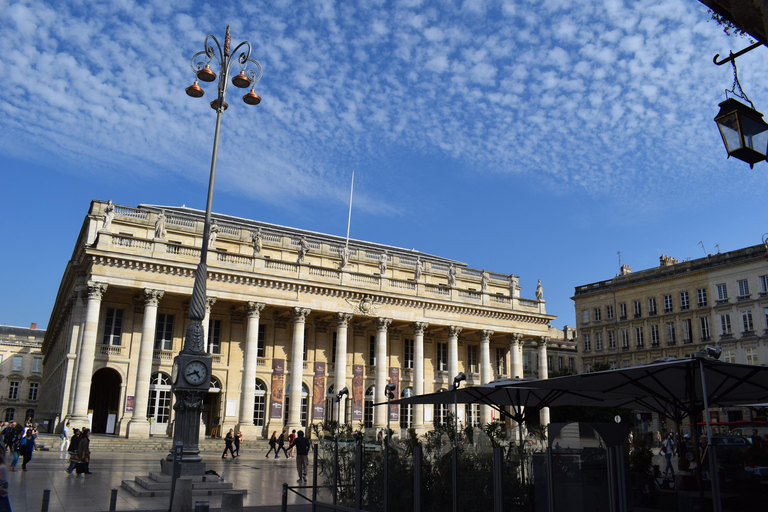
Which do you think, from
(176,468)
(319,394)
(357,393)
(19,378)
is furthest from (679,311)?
(19,378)

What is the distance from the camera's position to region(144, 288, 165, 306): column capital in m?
33.1

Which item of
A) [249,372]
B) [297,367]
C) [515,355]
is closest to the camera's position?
[249,372]

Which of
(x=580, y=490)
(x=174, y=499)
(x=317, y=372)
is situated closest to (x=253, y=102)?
(x=174, y=499)

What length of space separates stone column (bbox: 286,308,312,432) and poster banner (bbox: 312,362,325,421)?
1.44 m

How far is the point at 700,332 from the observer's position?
1826 inches

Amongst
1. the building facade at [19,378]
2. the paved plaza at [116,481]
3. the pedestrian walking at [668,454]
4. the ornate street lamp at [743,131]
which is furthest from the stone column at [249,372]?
the building facade at [19,378]

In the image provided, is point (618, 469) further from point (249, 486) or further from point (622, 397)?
point (249, 486)

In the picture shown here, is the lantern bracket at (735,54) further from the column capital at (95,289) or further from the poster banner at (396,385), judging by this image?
the poster banner at (396,385)

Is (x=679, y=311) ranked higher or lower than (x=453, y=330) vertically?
higher

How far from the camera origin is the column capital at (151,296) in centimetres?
3310

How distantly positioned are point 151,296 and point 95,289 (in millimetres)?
2879

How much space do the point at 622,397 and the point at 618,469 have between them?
6.90m

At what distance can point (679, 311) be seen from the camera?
48312 mm

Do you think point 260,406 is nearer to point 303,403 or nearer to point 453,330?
point 303,403
